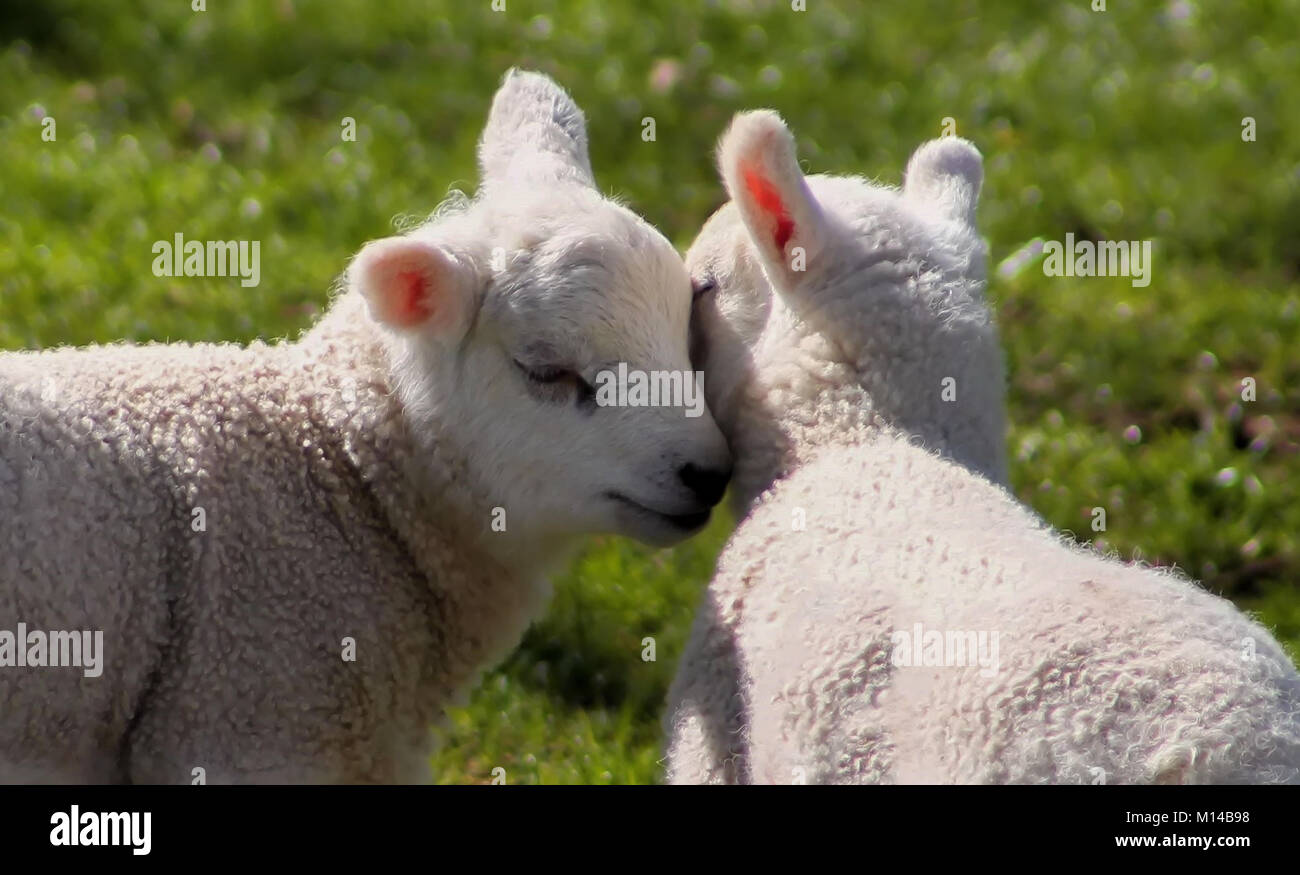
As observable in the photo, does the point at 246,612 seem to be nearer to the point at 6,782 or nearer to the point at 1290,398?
the point at 6,782

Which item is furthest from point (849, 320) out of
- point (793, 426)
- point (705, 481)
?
point (705, 481)

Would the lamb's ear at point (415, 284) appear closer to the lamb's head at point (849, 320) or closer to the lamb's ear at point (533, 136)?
the lamb's ear at point (533, 136)

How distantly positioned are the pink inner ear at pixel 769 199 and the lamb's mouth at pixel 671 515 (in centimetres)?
67

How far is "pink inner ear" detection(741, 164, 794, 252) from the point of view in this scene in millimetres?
4160

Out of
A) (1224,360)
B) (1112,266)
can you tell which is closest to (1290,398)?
(1224,360)

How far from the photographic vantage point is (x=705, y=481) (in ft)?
13.3

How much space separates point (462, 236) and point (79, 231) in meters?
3.84

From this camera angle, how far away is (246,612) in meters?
3.98

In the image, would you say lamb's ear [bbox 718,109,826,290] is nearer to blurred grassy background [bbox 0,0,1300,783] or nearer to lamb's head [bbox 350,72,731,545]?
lamb's head [bbox 350,72,731,545]

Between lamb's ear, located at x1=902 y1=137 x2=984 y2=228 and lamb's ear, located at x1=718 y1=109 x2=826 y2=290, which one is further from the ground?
lamb's ear, located at x1=902 y1=137 x2=984 y2=228

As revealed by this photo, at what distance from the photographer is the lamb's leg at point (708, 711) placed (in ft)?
11.8

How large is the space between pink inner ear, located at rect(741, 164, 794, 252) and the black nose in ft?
1.91

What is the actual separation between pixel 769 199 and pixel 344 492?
3.92ft

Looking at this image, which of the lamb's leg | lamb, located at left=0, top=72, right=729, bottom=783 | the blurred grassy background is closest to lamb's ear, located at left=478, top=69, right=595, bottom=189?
lamb, located at left=0, top=72, right=729, bottom=783
